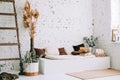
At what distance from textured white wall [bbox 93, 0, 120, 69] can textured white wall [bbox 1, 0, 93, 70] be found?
0.59 feet

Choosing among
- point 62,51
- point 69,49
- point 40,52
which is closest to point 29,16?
point 40,52

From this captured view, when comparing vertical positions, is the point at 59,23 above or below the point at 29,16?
below

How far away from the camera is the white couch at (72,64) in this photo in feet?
14.9

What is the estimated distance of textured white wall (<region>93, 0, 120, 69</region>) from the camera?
202 inches

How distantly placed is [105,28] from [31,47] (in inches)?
79.4

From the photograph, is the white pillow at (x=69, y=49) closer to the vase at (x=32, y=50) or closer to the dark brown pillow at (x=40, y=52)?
the dark brown pillow at (x=40, y=52)

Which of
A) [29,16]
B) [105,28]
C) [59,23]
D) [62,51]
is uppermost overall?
[29,16]

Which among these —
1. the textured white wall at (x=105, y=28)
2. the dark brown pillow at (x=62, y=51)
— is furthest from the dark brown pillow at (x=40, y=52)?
the textured white wall at (x=105, y=28)

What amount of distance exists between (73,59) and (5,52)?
1.55 m

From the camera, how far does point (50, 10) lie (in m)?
5.25

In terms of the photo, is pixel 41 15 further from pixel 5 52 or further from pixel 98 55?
pixel 98 55

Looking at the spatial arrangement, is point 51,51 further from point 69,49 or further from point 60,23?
point 60,23

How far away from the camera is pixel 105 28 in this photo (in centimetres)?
543

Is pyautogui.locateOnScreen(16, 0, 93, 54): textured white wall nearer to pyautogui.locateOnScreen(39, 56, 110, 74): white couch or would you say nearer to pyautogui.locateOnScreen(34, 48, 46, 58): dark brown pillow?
pyautogui.locateOnScreen(34, 48, 46, 58): dark brown pillow
